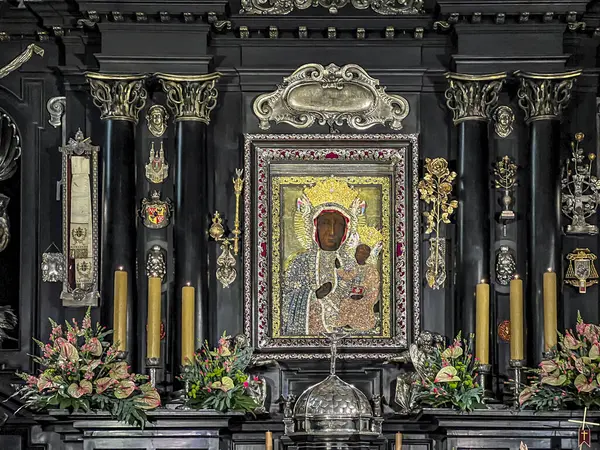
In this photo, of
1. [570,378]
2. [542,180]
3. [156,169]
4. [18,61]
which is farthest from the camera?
[18,61]

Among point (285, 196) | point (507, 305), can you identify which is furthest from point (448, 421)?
point (285, 196)

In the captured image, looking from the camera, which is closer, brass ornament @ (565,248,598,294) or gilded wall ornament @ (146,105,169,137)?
brass ornament @ (565,248,598,294)

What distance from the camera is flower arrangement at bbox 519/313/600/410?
1370cm

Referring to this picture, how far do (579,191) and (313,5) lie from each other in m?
3.14

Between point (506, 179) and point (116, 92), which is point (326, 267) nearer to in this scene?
point (506, 179)

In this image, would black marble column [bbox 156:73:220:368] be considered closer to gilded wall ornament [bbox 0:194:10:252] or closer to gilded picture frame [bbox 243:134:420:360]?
gilded picture frame [bbox 243:134:420:360]

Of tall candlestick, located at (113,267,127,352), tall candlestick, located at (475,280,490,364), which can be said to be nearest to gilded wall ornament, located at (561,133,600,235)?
tall candlestick, located at (475,280,490,364)

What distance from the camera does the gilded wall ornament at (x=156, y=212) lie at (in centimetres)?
1525

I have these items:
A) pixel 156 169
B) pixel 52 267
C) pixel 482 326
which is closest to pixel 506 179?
pixel 482 326

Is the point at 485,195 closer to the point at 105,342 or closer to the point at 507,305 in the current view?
the point at 507,305

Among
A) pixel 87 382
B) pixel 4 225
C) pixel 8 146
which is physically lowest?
pixel 87 382

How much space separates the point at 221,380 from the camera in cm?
1404

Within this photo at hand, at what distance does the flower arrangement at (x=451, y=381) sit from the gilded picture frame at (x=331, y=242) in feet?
3.01

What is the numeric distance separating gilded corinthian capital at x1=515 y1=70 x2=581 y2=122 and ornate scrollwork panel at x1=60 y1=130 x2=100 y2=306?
4.21m
